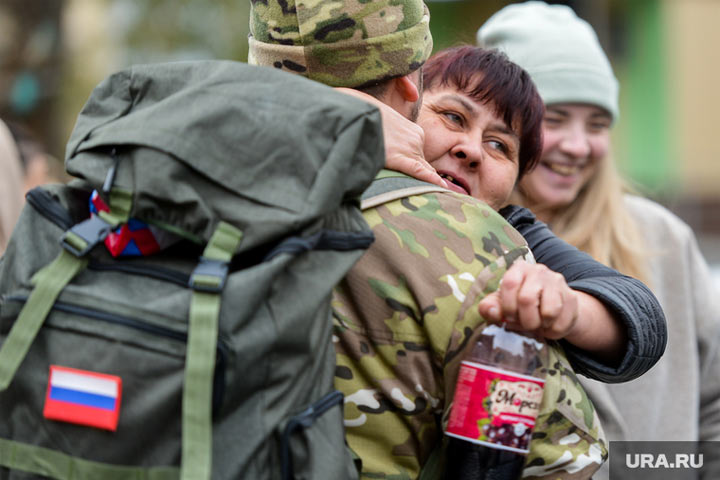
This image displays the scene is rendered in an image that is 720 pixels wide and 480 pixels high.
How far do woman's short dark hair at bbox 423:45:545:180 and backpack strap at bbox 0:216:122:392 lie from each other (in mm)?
1298

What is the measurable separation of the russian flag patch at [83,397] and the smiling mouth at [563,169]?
2.47 m

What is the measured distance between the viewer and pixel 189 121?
1538mm

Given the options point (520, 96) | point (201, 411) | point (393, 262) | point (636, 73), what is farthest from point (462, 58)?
point (636, 73)

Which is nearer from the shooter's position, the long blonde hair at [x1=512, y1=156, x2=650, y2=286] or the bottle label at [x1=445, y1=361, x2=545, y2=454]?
the bottle label at [x1=445, y1=361, x2=545, y2=454]

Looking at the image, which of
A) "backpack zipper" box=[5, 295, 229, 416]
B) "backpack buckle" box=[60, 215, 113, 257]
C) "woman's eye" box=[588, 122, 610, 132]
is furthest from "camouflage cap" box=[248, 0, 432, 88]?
"woman's eye" box=[588, 122, 610, 132]

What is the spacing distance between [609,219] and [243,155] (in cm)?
240

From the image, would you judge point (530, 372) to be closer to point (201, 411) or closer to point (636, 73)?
point (201, 411)

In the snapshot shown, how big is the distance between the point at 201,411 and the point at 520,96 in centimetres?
151

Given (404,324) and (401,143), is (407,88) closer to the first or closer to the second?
(401,143)

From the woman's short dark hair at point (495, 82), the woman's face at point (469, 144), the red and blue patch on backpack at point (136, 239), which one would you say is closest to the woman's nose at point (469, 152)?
the woman's face at point (469, 144)

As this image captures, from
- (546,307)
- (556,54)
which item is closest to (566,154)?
(556,54)

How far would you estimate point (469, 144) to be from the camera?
243cm

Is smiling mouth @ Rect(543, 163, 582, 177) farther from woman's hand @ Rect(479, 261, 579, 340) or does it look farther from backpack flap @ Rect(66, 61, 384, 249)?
backpack flap @ Rect(66, 61, 384, 249)

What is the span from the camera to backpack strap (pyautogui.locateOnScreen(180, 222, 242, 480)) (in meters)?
1.42
